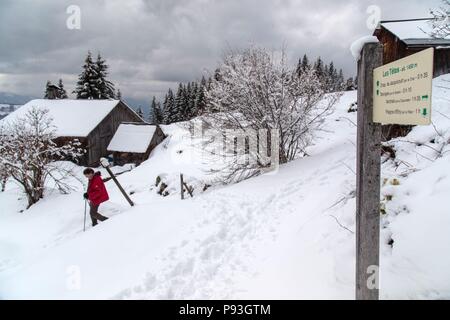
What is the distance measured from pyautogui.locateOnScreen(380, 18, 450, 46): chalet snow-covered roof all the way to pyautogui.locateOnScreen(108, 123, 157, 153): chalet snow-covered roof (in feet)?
81.6

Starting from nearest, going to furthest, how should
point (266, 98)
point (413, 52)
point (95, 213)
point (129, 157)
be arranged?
point (95, 213), point (266, 98), point (413, 52), point (129, 157)

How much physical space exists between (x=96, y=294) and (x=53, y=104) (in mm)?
37035

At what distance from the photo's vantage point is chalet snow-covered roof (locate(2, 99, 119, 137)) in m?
32.0

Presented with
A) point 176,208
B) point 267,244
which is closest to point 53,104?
point 176,208

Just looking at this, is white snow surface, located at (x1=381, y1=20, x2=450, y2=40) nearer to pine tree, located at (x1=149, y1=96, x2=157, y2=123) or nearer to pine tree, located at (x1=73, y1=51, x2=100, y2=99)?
pine tree, located at (x1=73, y1=51, x2=100, y2=99)

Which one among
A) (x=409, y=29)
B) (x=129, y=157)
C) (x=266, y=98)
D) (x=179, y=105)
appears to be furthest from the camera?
(x=179, y=105)

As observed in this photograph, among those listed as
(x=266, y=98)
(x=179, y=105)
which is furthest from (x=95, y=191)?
(x=179, y=105)

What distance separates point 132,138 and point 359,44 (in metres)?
34.9

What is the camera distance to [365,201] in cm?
269

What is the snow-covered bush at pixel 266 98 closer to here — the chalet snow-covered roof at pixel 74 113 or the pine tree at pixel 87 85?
the chalet snow-covered roof at pixel 74 113

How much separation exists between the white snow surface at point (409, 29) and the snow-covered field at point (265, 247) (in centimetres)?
1898

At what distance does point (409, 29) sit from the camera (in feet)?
77.0

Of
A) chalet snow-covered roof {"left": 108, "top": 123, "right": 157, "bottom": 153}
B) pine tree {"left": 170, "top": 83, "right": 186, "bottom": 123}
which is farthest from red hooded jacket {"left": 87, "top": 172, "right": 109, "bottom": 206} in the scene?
pine tree {"left": 170, "top": 83, "right": 186, "bottom": 123}

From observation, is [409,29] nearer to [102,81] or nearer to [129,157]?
[129,157]
